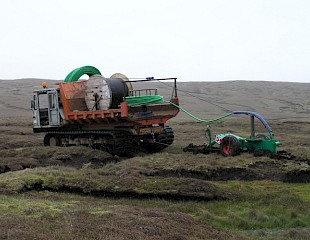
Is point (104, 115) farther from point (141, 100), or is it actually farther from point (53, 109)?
point (53, 109)

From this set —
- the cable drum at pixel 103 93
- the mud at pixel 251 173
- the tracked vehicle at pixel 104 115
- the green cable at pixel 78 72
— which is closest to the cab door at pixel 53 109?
the tracked vehicle at pixel 104 115

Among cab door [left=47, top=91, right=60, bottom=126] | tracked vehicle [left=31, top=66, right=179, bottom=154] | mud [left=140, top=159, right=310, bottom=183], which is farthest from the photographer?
cab door [left=47, top=91, right=60, bottom=126]

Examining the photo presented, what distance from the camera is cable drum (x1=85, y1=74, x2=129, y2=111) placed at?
20688mm

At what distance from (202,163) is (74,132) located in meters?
8.36

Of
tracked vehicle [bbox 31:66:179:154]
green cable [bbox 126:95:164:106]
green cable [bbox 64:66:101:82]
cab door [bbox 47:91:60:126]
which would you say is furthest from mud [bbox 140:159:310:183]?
green cable [bbox 64:66:101:82]

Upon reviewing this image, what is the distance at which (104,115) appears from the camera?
803 inches

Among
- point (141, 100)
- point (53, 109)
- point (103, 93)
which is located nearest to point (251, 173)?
point (141, 100)

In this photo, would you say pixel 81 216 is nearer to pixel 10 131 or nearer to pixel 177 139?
pixel 177 139

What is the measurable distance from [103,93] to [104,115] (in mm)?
1016

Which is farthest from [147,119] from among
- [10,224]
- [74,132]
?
[10,224]

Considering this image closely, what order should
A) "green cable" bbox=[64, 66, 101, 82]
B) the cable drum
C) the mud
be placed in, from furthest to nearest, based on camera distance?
"green cable" bbox=[64, 66, 101, 82], the cable drum, the mud

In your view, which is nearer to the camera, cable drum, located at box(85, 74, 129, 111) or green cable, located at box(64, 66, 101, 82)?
cable drum, located at box(85, 74, 129, 111)

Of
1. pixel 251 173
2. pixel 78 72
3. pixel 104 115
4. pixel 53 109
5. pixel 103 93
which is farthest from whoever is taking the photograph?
pixel 78 72

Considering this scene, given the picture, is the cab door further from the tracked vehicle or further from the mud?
the mud
